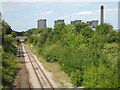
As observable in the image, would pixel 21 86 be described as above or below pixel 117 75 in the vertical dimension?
below

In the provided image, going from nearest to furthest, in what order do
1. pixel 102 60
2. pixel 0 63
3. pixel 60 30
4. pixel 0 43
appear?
pixel 102 60 → pixel 0 63 → pixel 0 43 → pixel 60 30

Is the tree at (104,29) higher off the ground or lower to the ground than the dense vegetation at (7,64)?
higher

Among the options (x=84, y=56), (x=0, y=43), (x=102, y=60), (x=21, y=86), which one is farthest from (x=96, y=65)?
(x=0, y=43)

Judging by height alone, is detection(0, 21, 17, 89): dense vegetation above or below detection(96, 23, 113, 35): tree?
below

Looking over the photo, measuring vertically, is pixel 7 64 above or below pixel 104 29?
below

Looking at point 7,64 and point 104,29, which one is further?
point 104,29

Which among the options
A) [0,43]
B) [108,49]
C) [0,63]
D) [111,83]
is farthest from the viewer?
[0,43]

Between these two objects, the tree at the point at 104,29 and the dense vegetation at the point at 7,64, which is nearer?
the dense vegetation at the point at 7,64

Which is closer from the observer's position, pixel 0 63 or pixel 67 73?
pixel 0 63

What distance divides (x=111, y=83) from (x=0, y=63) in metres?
9.53

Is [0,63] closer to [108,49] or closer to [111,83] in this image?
[111,83]

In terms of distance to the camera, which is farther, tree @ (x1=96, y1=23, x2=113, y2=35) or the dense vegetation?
tree @ (x1=96, y1=23, x2=113, y2=35)

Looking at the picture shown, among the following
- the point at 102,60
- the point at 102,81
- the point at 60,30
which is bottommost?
the point at 102,81

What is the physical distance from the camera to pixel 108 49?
24859mm
